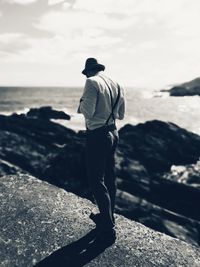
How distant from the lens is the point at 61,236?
5004mm

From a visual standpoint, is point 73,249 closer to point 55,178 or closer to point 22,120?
point 55,178

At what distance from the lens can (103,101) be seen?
4887mm

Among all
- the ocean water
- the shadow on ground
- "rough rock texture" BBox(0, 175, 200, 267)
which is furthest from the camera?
the ocean water

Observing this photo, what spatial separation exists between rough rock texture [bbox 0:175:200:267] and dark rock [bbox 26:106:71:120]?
119 feet

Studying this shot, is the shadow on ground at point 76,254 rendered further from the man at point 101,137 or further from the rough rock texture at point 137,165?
the rough rock texture at point 137,165

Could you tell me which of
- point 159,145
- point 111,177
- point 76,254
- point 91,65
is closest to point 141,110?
point 159,145

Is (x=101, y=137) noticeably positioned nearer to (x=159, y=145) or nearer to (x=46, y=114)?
(x=159, y=145)

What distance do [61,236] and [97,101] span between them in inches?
77.2

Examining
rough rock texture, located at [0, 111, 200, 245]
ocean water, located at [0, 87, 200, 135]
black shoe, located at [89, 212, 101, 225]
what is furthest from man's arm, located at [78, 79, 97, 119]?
ocean water, located at [0, 87, 200, 135]

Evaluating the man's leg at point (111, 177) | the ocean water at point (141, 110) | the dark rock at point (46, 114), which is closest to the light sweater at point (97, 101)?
the man's leg at point (111, 177)

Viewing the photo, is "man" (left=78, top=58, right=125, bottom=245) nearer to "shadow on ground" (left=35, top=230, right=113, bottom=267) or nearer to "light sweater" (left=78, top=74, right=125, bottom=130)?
"light sweater" (left=78, top=74, right=125, bottom=130)

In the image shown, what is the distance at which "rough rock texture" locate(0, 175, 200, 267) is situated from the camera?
4609 millimetres

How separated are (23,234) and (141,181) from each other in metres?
7.95

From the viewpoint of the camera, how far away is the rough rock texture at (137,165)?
10562mm
